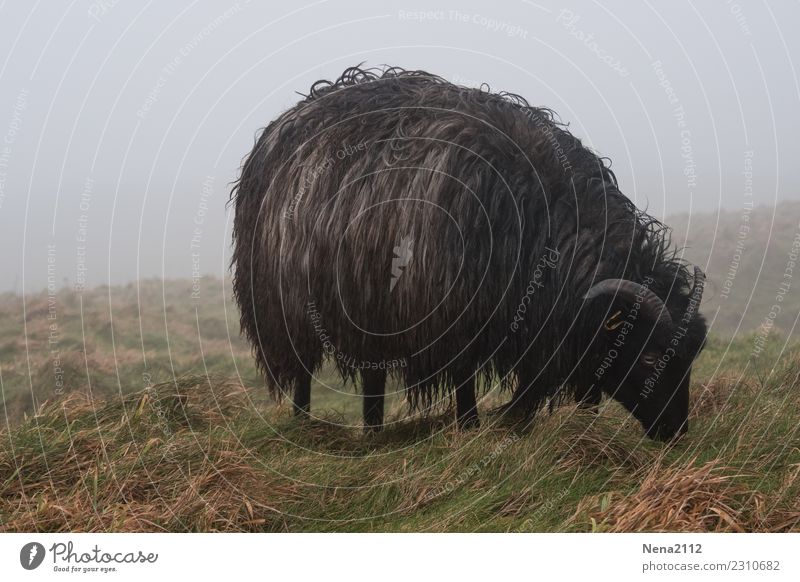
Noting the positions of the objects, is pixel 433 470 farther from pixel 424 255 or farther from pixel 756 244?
pixel 756 244

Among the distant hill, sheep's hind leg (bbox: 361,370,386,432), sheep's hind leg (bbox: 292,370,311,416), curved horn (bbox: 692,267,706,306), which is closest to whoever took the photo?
curved horn (bbox: 692,267,706,306)

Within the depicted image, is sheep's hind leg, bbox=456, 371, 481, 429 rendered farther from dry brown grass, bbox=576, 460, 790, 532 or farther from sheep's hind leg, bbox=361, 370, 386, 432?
dry brown grass, bbox=576, 460, 790, 532

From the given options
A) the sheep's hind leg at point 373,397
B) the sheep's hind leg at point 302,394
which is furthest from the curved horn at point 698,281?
the sheep's hind leg at point 302,394

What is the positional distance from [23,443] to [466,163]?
14.2ft

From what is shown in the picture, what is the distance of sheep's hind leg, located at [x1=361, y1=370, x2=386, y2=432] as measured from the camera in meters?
8.44

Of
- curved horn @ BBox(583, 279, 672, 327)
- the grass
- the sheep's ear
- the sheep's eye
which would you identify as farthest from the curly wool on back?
the grass

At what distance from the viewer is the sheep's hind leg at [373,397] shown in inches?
332

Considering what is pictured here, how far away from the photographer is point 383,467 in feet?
22.6

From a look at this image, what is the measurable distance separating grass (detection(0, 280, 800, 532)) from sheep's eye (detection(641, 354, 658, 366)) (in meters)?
0.55

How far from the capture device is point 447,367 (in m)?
7.77

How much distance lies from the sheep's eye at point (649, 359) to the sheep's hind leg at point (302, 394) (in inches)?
133

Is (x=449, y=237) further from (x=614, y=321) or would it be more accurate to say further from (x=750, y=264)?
(x=750, y=264)

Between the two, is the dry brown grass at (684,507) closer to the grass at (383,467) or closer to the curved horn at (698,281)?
the grass at (383,467)

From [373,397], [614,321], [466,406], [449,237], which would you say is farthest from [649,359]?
[373,397]
